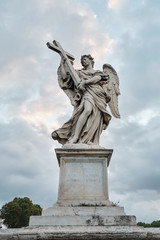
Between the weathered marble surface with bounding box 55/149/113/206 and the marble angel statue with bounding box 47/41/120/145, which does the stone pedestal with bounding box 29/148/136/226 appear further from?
the marble angel statue with bounding box 47/41/120/145

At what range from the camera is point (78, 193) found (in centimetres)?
639

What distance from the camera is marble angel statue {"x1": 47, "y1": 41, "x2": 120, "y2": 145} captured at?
7445mm

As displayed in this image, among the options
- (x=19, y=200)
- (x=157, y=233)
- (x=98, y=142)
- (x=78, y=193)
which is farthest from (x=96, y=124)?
(x=19, y=200)

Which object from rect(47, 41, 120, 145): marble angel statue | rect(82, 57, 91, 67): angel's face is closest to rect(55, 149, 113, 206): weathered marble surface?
rect(47, 41, 120, 145): marble angel statue

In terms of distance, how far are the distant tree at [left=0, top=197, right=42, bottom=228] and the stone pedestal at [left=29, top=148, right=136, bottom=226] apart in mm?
33617

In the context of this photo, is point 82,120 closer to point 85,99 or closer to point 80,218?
point 85,99

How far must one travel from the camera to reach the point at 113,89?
29.4 ft

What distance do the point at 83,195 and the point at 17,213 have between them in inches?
1352

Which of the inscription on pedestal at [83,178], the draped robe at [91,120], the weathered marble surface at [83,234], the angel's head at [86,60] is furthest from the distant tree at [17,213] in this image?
the weathered marble surface at [83,234]

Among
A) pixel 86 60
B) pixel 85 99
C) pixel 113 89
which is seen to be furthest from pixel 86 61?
pixel 85 99

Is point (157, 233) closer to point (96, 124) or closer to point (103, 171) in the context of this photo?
point (103, 171)

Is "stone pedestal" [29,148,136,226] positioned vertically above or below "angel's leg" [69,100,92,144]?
below

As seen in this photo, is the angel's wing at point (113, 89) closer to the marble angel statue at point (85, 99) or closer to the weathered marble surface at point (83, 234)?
the marble angel statue at point (85, 99)

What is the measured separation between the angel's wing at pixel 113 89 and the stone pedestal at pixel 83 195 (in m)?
2.27
